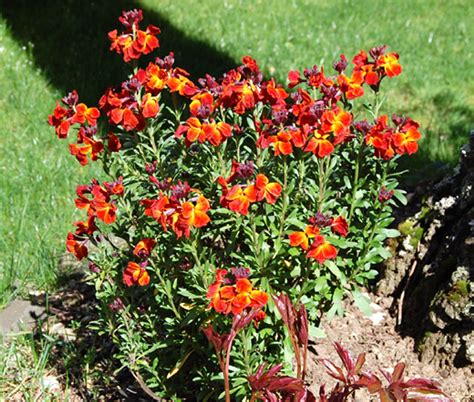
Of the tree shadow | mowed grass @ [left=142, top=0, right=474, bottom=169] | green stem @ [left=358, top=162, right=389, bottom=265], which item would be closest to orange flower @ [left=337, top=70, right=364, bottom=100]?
green stem @ [left=358, top=162, right=389, bottom=265]

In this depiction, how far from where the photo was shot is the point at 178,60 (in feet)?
20.8

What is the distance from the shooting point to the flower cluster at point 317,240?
2.29m

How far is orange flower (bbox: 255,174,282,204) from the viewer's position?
2279 mm

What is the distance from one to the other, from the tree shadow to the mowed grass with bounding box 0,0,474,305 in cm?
1

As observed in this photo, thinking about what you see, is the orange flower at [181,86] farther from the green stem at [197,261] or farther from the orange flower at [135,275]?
the orange flower at [135,275]

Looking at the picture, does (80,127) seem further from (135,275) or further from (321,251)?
(321,251)

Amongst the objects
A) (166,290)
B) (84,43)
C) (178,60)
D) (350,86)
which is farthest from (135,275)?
(84,43)

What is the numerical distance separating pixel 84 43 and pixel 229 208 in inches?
183

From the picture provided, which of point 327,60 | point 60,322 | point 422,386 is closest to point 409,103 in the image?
point 327,60

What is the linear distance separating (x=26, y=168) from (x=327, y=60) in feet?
9.74

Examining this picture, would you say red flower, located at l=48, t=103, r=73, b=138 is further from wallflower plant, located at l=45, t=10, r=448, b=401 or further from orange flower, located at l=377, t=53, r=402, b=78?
orange flower, located at l=377, t=53, r=402, b=78

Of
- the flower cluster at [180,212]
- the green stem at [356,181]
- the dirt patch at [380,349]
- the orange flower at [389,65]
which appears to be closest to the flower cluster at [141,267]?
the flower cluster at [180,212]

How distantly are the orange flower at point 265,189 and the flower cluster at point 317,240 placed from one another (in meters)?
0.14

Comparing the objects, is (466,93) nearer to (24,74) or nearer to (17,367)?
(24,74)
